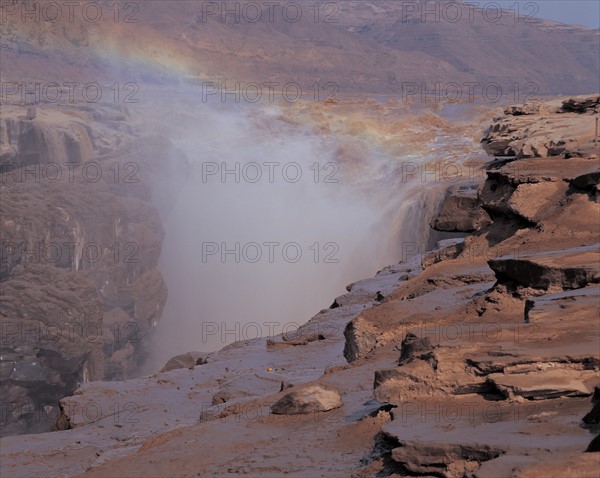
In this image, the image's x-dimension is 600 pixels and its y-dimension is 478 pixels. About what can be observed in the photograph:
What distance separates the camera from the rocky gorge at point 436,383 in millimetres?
3771

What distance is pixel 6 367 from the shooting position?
69.9 ft

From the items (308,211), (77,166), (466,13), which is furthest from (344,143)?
(466,13)

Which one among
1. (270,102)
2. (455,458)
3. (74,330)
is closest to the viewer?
(455,458)

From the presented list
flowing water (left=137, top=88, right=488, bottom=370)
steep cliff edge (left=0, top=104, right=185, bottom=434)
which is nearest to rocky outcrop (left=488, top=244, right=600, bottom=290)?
flowing water (left=137, top=88, right=488, bottom=370)

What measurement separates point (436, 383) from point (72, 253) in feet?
75.8

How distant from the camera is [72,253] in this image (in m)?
26.5

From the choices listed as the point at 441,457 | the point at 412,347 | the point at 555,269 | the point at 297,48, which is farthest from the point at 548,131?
the point at 297,48

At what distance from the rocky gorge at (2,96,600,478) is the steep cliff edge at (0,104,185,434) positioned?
12.6 metres

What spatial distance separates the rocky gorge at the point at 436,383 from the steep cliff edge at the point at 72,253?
41.3ft

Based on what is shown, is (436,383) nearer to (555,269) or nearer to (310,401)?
(310,401)

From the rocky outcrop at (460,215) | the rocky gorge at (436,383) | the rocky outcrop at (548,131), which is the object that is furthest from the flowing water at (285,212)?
the rocky gorge at (436,383)

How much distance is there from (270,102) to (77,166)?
17182mm

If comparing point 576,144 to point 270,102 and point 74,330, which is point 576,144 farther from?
point 270,102

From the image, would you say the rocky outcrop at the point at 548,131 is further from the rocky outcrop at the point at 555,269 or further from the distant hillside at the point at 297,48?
the distant hillside at the point at 297,48
